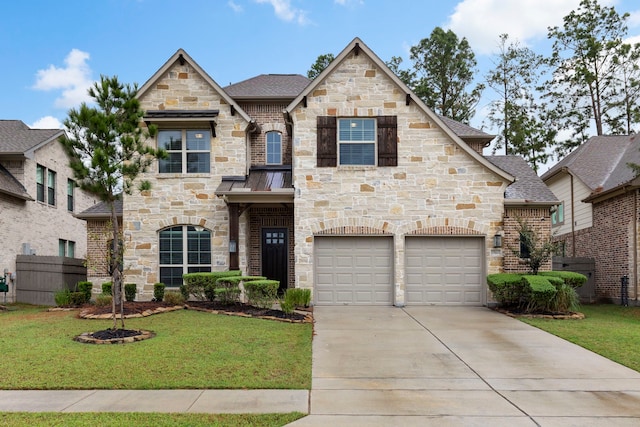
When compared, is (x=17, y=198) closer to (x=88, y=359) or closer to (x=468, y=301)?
(x=88, y=359)

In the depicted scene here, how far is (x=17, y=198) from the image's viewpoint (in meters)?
20.0

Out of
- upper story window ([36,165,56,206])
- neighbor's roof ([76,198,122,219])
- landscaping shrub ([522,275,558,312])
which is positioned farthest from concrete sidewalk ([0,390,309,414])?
upper story window ([36,165,56,206])

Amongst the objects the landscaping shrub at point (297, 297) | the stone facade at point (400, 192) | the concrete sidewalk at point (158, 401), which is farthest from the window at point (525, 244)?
the concrete sidewalk at point (158, 401)

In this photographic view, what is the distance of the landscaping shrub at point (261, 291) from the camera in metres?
13.7

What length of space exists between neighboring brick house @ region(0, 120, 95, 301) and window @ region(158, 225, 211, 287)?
5.98 m

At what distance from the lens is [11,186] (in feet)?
63.8

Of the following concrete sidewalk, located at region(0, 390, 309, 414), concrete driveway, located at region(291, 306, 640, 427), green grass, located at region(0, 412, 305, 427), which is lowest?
concrete driveway, located at region(291, 306, 640, 427)

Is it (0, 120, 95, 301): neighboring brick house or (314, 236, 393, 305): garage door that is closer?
(314, 236, 393, 305): garage door

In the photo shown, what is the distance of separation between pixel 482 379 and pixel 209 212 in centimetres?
1135

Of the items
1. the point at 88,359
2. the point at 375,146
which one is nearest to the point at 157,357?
the point at 88,359

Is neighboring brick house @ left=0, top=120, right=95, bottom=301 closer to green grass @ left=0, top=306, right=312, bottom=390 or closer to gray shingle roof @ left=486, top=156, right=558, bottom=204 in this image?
green grass @ left=0, top=306, right=312, bottom=390

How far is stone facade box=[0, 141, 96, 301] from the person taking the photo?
755 inches

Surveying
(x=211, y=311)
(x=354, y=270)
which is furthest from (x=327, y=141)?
(x=211, y=311)

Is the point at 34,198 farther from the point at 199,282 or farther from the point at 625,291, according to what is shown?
the point at 625,291
